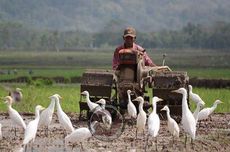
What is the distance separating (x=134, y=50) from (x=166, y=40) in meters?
170

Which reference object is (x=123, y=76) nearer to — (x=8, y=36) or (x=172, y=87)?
(x=172, y=87)

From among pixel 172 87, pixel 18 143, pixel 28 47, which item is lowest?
pixel 18 143

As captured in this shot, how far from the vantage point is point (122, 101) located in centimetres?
1575

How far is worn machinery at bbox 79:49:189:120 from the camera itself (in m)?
15.6

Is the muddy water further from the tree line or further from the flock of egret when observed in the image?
the tree line

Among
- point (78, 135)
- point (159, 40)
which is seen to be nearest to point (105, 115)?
point (78, 135)

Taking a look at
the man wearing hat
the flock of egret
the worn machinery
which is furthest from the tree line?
the flock of egret

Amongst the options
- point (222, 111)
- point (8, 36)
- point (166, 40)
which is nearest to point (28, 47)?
point (8, 36)

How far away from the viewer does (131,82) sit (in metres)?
15.8

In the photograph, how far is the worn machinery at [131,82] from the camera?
1559cm

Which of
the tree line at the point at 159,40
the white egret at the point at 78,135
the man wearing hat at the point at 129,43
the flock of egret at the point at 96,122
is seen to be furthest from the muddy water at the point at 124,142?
the tree line at the point at 159,40

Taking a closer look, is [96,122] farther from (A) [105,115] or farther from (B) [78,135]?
(B) [78,135]

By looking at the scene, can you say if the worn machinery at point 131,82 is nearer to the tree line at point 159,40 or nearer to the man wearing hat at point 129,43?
the man wearing hat at point 129,43

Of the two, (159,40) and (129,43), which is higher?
(159,40)
